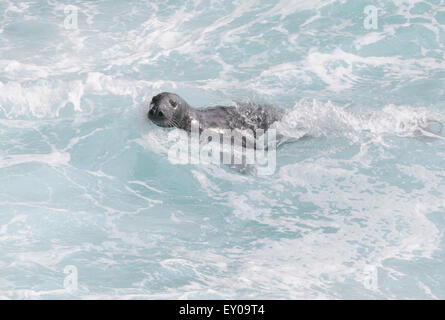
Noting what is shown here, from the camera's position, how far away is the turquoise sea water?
8.13 meters

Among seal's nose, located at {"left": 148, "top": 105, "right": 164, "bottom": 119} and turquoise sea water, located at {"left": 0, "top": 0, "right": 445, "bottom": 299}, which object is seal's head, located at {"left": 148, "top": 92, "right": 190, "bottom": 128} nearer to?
seal's nose, located at {"left": 148, "top": 105, "right": 164, "bottom": 119}

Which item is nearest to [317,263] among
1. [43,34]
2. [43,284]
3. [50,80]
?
[43,284]

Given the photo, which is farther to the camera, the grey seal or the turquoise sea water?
the grey seal

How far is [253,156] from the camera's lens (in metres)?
10.2

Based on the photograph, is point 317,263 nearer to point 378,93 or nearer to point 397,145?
point 397,145

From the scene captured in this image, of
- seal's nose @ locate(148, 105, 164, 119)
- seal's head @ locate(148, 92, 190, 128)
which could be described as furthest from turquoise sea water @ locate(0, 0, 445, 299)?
seal's nose @ locate(148, 105, 164, 119)

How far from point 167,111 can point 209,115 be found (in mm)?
882

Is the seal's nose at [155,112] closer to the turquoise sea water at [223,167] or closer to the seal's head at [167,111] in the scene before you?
the seal's head at [167,111]

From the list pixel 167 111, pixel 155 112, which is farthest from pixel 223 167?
pixel 155 112

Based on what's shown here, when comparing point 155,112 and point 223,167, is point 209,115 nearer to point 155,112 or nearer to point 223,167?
point 155,112

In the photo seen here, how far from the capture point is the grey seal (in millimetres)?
10266

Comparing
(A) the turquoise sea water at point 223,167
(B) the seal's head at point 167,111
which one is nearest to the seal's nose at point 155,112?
(B) the seal's head at point 167,111

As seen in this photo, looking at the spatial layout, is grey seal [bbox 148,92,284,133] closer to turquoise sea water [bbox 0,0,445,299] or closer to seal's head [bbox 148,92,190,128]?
seal's head [bbox 148,92,190,128]

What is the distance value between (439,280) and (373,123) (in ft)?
11.7
